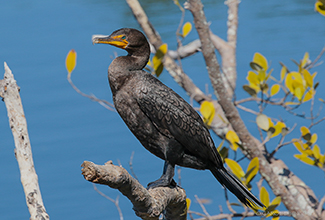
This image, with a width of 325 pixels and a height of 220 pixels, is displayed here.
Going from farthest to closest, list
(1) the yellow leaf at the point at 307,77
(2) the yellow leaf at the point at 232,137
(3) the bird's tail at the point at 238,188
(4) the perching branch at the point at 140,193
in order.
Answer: (2) the yellow leaf at the point at 232,137 < (1) the yellow leaf at the point at 307,77 < (3) the bird's tail at the point at 238,188 < (4) the perching branch at the point at 140,193

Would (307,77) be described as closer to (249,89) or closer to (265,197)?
(249,89)

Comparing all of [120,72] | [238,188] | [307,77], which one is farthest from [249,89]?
[120,72]

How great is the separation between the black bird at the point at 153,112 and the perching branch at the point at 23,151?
0.40 m

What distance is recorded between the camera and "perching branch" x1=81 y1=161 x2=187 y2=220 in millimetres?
1474

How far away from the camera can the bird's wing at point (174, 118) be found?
201 centimetres

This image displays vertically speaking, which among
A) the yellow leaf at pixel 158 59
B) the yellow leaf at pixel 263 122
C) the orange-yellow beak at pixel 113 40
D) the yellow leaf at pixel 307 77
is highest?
the yellow leaf at pixel 158 59

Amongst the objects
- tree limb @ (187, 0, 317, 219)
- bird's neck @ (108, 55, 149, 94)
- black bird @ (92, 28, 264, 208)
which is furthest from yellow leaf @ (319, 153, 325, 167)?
bird's neck @ (108, 55, 149, 94)

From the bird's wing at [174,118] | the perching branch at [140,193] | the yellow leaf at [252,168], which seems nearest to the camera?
the perching branch at [140,193]

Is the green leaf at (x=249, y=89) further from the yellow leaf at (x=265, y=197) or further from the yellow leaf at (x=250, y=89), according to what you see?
the yellow leaf at (x=265, y=197)

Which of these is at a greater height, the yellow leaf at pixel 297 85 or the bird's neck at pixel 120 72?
the yellow leaf at pixel 297 85

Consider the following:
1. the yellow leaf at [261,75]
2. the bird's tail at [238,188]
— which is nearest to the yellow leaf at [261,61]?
the yellow leaf at [261,75]

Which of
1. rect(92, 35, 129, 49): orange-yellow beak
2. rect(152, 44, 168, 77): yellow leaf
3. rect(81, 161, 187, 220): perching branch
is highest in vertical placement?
rect(152, 44, 168, 77): yellow leaf

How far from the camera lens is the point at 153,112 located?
202cm

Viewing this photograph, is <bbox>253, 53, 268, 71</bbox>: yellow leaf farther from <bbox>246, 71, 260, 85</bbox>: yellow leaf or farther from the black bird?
the black bird
